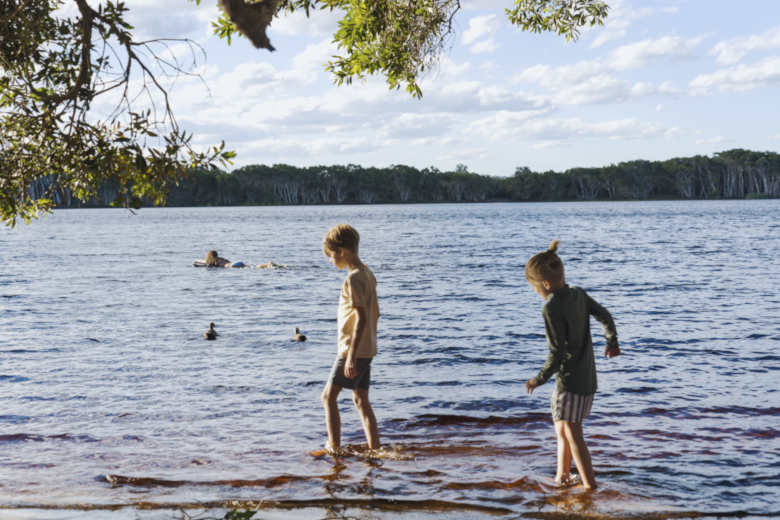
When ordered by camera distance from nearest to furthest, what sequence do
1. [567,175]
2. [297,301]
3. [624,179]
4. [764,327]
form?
[764,327] < [297,301] < [624,179] < [567,175]

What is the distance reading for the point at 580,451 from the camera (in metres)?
5.19

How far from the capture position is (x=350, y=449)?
677 cm

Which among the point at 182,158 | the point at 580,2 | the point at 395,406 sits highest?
the point at 580,2

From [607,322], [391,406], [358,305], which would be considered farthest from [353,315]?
[391,406]

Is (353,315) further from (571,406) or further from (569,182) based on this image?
(569,182)

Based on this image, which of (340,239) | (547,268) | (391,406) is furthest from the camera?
(391,406)

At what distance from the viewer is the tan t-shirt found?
5625 mm

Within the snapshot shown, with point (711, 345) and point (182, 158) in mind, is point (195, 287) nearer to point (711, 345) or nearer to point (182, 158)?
point (711, 345)

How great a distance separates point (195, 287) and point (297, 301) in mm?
5545

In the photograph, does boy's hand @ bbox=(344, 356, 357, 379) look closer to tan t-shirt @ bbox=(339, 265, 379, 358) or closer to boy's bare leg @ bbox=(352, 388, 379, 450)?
tan t-shirt @ bbox=(339, 265, 379, 358)

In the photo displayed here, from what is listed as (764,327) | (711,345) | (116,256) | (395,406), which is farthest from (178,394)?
(116,256)

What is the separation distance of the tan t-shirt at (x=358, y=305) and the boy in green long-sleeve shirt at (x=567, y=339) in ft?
4.78

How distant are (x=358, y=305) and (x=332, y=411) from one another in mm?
1266

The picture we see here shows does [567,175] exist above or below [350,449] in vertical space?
above
